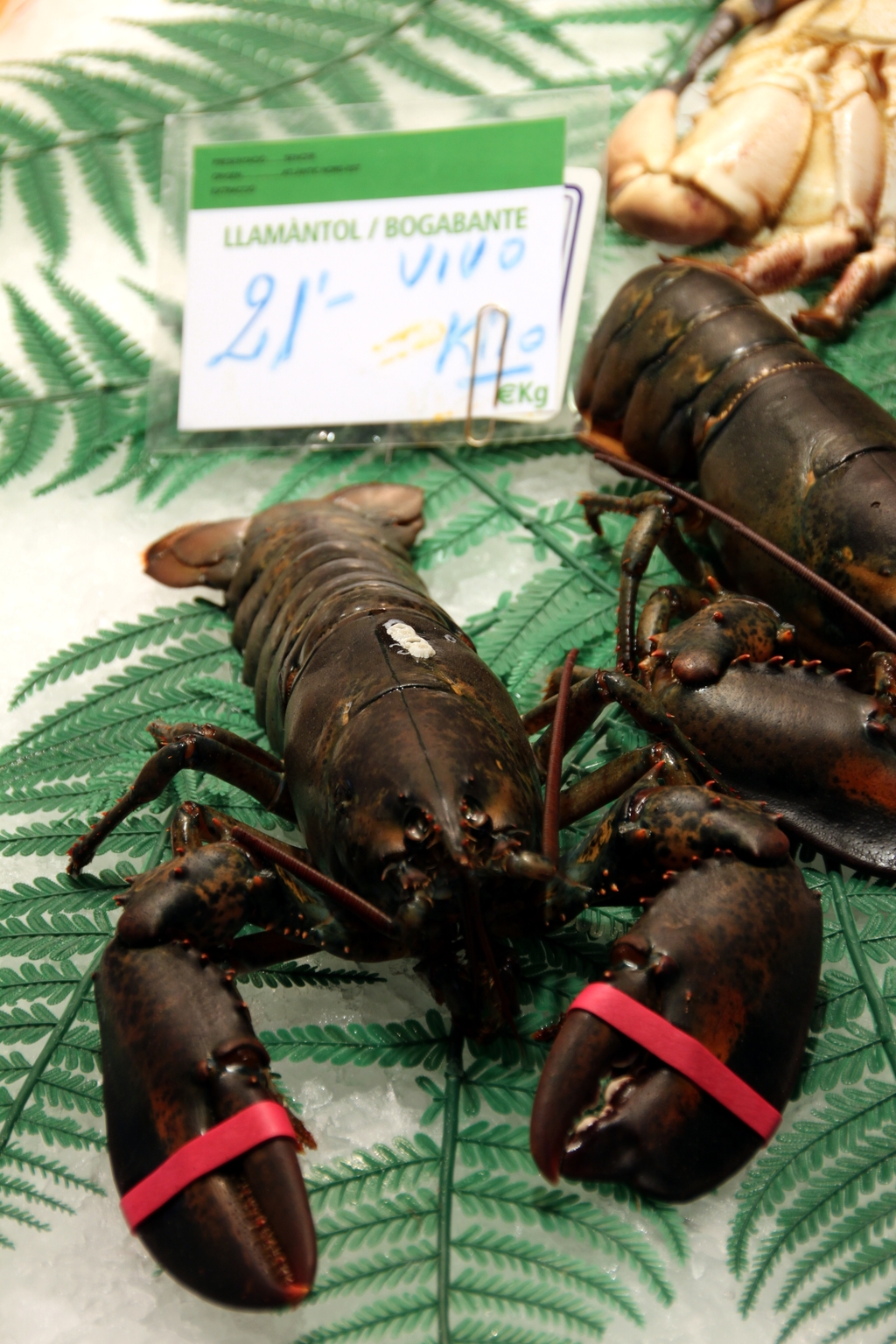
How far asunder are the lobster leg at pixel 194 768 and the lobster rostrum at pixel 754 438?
1088mm

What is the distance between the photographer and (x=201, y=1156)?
138 cm

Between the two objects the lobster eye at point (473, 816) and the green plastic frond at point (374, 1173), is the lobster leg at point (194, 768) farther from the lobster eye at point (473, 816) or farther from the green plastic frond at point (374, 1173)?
the green plastic frond at point (374, 1173)

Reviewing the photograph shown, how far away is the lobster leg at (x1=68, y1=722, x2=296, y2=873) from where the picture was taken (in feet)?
6.60

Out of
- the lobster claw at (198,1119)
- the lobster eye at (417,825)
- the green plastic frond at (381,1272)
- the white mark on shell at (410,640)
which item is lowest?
the green plastic frond at (381,1272)

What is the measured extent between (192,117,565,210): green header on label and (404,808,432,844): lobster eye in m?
2.04

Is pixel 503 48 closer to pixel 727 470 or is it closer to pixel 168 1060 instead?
pixel 727 470

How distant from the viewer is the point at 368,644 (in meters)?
2.06

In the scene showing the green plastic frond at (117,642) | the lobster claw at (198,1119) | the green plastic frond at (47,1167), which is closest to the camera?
the lobster claw at (198,1119)

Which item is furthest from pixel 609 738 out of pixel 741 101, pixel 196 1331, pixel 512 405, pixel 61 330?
pixel 61 330

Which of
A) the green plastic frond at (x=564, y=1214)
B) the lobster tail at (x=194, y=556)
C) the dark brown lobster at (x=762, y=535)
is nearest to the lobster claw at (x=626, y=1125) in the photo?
the green plastic frond at (x=564, y=1214)

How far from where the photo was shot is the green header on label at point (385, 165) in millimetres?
2965

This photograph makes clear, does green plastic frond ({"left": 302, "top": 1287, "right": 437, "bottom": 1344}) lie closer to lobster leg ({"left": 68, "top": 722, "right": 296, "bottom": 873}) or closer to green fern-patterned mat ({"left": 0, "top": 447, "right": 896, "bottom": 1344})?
green fern-patterned mat ({"left": 0, "top": 447, "right": 896, "bottom": 1344})

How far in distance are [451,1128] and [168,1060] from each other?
1.62 ft

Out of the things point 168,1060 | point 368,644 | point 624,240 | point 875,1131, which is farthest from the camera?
point 624,240
